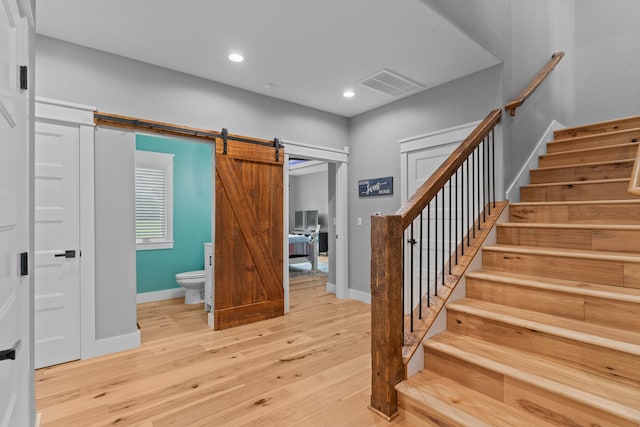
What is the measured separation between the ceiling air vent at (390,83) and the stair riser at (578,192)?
5.43 ft

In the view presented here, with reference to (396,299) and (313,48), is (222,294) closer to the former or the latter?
(396,299)

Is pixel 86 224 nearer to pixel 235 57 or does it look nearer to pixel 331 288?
pixel 235 57

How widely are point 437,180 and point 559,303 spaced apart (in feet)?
3.53

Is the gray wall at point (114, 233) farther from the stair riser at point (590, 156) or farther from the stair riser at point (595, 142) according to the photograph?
the stair riser at point (595, 142)

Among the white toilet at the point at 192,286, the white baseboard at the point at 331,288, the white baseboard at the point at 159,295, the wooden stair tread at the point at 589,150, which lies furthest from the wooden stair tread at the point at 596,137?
the white baseboard at the point at 159,295

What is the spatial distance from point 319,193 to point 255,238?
21.9 feet

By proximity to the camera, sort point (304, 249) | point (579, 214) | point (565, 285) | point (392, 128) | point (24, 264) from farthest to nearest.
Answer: point (304, 249)
point (392, 128)
point (579, 214)
point (565, 285)
point (24, 264)

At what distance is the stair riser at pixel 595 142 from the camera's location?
3078 mm

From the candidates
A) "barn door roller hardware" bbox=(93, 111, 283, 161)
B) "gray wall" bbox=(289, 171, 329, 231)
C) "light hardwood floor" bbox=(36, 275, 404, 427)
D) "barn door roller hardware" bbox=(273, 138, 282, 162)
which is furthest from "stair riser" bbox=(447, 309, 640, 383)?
"gray wall" bbox=(289, 171, 329, 231)

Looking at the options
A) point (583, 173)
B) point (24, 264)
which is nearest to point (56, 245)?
point (24, 264)

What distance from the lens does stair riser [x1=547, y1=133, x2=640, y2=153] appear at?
3078mm

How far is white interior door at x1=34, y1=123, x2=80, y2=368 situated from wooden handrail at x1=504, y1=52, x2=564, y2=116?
13.2 ft

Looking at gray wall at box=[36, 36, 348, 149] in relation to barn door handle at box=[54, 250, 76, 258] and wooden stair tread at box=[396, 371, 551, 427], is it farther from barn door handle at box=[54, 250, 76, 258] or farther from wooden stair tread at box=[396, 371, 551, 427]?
wooden stair tread at box=[396, 371, 551, 427]

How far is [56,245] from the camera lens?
2646mm
